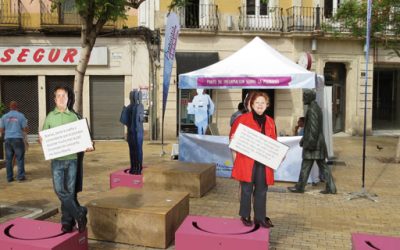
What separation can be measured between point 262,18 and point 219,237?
15699mm

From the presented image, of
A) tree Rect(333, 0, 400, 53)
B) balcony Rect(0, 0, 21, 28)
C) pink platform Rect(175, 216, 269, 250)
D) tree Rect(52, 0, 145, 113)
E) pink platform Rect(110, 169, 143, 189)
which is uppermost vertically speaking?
balcony Rect(0, 0, 21, 28)

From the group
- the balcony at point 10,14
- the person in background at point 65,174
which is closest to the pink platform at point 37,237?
the person in background at point 65,174

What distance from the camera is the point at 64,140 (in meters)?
4.92

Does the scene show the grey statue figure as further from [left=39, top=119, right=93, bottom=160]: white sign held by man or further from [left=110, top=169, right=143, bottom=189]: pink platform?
[left=39, top=119, right=93, bottom=160]: white sign held by man

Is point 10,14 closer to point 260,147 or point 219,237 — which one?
point 260,147

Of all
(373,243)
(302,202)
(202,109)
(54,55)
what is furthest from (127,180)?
(54,55)

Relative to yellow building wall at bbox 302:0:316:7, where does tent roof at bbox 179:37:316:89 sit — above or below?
below

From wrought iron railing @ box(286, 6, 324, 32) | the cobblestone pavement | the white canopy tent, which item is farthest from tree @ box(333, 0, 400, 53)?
wrought iron railing @ box(286, 6, 324, 32)

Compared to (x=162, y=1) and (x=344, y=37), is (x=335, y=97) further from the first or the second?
(x=162, y=1)

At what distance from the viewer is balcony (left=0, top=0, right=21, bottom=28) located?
58.1 feet

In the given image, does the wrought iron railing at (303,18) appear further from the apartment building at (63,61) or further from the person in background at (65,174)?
the person in background at (65,174)

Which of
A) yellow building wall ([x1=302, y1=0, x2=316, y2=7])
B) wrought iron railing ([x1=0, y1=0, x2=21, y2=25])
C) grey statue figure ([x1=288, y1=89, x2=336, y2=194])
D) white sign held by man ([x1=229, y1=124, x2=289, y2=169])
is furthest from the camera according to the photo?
yellow building wall ([x1=302, y1=0, x2=316, y2=7])

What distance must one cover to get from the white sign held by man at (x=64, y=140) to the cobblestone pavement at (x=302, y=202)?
4.49 ft

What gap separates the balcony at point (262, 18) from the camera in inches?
747
